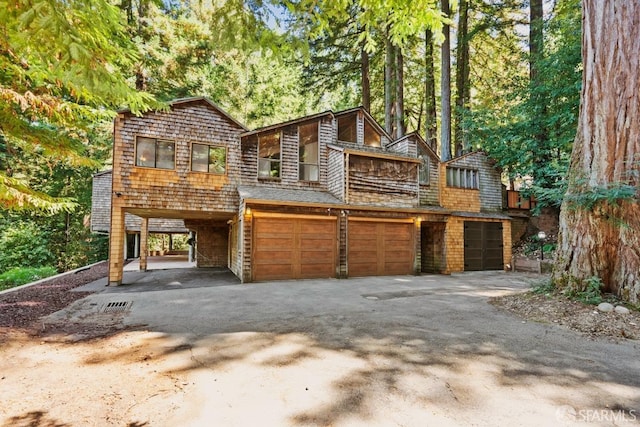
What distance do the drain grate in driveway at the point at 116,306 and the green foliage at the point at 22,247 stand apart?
45.6 feet

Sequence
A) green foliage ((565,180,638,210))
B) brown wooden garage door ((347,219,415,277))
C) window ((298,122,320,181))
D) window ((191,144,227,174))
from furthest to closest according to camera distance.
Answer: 1. window ((298,122,320,181))
2. brown wooden garage door ((347,219,415,277))
3. window ((191,144,227,174))
4. green foliage ((565,180,638,210))

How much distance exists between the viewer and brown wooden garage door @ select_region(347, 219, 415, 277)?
11031 millimetres

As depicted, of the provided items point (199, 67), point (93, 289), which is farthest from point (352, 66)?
point (93, 289)

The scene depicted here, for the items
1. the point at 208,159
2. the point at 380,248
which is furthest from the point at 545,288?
the point at 208,159

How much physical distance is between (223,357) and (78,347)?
203 centimetres

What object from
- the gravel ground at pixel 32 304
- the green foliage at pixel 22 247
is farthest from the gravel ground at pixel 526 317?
the green foliage at pixel 22 247

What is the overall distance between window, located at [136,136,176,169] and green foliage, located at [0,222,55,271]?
11589 millimetres

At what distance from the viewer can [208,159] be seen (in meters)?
10.7

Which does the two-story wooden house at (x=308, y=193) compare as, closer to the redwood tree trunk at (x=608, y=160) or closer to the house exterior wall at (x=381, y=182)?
the house exterior wall at (x=381, y=182)

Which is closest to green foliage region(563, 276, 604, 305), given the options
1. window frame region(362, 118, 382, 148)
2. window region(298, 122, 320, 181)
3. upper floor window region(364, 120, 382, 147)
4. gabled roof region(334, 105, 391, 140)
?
window region(298, 122, 320, 181)

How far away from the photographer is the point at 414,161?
1205cm

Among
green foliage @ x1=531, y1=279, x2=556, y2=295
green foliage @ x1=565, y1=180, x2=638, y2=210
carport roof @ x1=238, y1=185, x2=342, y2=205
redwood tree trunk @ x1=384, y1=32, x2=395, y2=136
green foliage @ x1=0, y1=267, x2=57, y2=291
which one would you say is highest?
redwood tree trunk @ x1=384, y1=32, x2=395, y2=136

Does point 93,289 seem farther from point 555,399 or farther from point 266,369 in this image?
point 555,399

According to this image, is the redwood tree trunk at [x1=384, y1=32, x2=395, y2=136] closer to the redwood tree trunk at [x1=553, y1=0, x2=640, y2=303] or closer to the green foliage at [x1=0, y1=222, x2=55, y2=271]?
the redwood tree trunk at [x1=553, y1=0, x2=640, y2=303]
